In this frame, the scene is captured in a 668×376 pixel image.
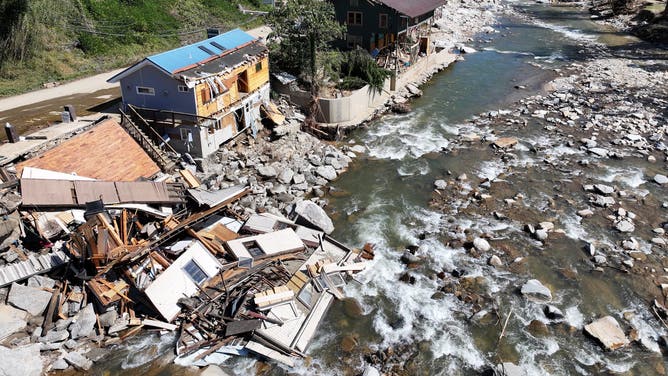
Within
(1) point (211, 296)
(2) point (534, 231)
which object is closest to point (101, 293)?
→ (1) point (211, 296)

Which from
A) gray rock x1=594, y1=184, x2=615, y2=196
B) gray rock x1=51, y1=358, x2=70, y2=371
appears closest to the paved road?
gray rock x1=51, y1=358, x2=70, y2=371

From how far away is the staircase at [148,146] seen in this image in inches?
876

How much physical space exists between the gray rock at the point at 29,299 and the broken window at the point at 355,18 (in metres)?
31.2

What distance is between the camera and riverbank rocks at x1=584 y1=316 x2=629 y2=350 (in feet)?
51.3

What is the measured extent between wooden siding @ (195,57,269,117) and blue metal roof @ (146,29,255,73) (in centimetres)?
155

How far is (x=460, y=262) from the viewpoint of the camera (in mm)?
19406

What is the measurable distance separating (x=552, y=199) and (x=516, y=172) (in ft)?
10.2

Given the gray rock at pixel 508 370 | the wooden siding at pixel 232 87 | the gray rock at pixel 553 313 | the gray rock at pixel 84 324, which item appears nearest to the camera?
the gray rock at pixel 508 370

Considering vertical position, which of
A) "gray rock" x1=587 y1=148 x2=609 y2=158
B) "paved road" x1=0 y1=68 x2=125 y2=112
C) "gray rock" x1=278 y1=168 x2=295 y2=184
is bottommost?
"gray rock" x1=587 y1=148 x2=609 y2=158

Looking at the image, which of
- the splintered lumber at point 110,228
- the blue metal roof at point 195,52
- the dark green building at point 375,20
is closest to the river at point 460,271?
the splintered lumber at point 110,228

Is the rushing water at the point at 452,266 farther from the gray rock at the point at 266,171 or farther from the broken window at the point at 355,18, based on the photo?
the broken window at the point at 355,18

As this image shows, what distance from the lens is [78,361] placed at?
14.4 metres

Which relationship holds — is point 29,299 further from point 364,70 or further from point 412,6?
point 412,6

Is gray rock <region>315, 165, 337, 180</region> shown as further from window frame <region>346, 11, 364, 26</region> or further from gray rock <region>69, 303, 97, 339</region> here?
window frame <region>346, 11, 364, 26</region>
